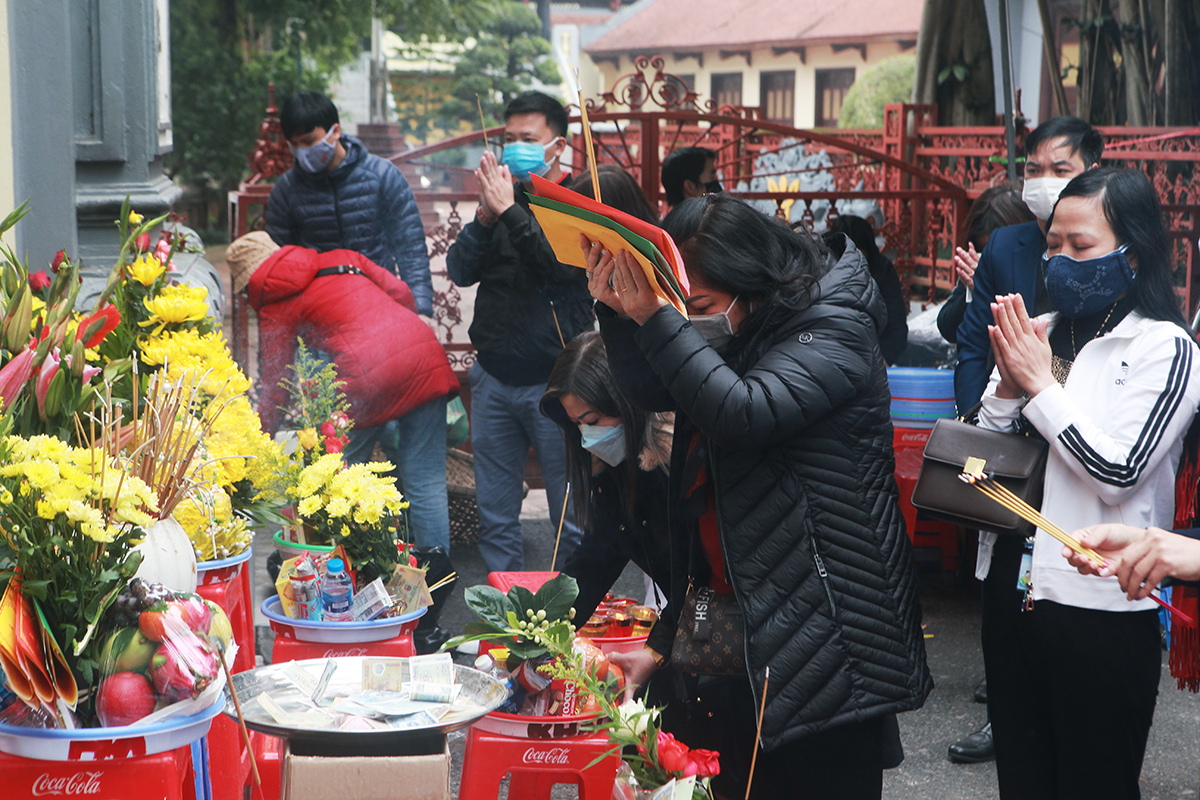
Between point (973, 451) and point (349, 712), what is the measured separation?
1391mm

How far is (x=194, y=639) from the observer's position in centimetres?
159

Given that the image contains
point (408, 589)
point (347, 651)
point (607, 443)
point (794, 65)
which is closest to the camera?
point (607, 443)

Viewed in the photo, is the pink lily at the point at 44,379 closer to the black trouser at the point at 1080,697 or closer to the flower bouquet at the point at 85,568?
the flower bouquet at the point at 85,568

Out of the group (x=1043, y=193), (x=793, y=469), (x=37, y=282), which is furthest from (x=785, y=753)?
(x=1043, y=193)

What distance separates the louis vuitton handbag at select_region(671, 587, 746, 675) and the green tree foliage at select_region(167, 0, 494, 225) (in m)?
17.5

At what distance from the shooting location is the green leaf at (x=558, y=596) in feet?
6.94

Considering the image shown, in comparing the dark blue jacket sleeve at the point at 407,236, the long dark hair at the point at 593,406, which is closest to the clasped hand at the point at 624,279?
the long dark hair at the point at 593,406

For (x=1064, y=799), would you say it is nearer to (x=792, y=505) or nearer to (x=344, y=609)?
(x=792, y=505)

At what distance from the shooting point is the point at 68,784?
1.58 meters

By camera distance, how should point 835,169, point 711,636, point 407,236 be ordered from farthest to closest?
1. point 835,169
2. point 407,236
3. point 711,636

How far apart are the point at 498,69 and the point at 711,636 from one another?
118 feet

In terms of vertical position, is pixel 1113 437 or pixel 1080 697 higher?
pixel 1113 437

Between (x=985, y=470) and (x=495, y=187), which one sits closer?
(x=985, y=470)

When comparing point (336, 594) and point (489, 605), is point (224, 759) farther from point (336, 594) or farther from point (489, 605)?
point (489, 605)
